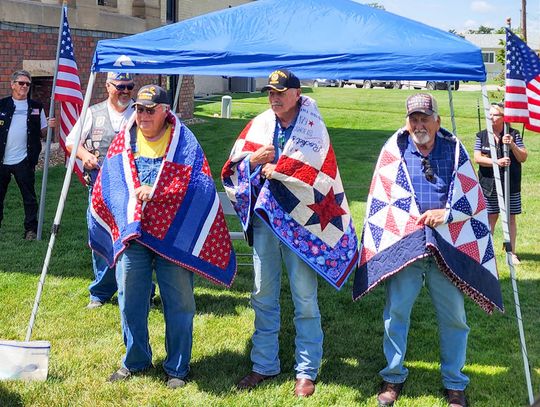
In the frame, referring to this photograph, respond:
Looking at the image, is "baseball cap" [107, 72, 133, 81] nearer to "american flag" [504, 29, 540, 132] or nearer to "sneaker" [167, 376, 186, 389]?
"sneaker" [167, 376, 186, 389]

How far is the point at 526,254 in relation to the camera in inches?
311

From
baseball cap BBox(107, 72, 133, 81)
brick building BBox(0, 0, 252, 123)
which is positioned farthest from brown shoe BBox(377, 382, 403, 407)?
brick building BBox(0, 0, 252, 123)

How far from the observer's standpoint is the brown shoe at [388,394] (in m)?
4.28

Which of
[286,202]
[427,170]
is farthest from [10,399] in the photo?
[427,170]

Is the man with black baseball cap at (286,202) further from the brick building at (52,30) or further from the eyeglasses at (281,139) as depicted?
the brick building at (52,30)

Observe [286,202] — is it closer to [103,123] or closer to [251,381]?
[251,381]

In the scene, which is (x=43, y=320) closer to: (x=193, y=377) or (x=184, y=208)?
(x=193, y=377)

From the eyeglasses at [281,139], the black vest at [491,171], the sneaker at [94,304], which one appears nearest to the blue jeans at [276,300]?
the eyeglasses at [281,139]

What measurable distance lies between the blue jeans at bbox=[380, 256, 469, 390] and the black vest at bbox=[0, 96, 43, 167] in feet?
16.5

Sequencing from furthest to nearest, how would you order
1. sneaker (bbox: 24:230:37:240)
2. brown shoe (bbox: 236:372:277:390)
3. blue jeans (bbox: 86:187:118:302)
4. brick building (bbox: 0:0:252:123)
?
brick building (bbox: 0:0:252:123) → sneaker (bbox: 24:230:37:240) → blue jeans (bbox: 86:187:118:302) → brown shoe (bbox: 236:372:277:390)

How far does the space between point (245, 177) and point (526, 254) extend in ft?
15.6

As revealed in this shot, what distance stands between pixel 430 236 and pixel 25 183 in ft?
17.6

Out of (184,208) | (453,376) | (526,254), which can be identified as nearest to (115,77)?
(184,208)

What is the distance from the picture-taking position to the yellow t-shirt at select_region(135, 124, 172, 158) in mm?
4254
